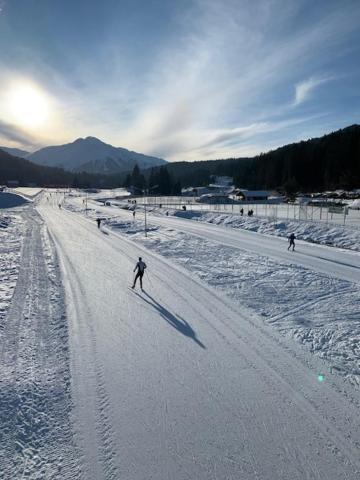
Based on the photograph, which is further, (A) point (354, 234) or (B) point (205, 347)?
(A) point (354, 234)

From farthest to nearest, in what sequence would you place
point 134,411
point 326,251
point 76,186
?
point 76,186
point 326,251
point 134,411

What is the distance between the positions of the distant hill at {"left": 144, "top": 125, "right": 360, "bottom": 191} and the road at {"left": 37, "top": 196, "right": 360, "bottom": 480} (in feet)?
249

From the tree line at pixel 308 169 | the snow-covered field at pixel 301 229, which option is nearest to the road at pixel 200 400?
the snow-covered field at pixel 301 229

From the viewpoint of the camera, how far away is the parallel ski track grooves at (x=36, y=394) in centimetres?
515

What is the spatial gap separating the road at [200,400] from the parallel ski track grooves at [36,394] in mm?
300

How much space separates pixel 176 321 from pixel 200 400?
13.9 ft

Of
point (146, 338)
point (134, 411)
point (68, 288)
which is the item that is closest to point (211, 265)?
point (68, 288)

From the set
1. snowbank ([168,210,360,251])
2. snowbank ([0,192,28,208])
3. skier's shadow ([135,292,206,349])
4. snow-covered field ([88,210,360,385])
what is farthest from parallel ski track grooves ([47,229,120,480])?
snowbank ([0,192,28,208])

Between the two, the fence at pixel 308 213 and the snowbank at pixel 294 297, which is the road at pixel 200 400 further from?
the fence at pixel 308 213

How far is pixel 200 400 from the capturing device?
673cm

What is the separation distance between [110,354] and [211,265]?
11411mm

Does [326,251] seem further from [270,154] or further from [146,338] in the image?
[270,154]

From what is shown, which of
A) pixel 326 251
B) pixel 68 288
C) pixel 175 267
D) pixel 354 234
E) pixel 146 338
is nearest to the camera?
pixel 146 338

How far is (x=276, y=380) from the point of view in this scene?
7426mm
